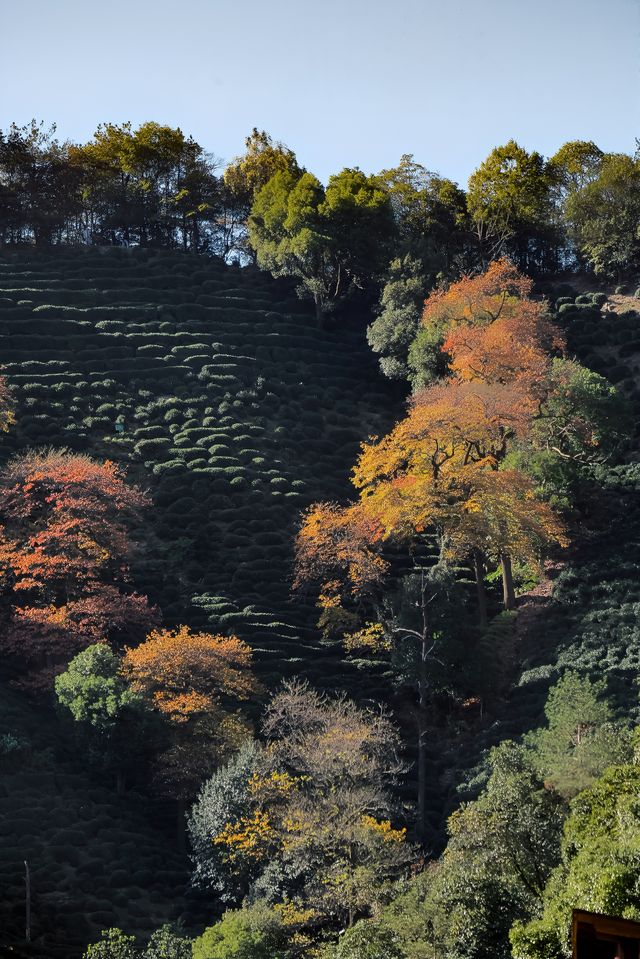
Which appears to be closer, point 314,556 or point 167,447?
point 314,556

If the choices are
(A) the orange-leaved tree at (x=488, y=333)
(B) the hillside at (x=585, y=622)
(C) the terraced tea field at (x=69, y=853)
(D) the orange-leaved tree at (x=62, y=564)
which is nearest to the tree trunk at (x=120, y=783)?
(C) the terraced tea field at (x=69, y=853)

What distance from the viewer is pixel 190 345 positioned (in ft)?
238

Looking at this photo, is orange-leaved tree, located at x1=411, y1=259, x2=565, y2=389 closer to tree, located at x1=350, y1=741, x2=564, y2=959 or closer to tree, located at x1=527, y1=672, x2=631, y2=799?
tree, located at x1=527, y1=672, x2=631, y2=799

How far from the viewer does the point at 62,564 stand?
51.1 m

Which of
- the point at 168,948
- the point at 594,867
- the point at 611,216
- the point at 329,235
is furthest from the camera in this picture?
the point at 329,235

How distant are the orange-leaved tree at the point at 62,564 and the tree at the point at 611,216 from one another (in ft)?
108

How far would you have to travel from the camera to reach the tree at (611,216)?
7481 cm

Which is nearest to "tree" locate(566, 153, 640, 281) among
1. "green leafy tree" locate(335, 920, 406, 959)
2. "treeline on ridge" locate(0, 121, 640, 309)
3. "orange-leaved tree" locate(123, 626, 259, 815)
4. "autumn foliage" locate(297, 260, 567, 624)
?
"treeline on ridge" locate(0, 121, 640, 309)

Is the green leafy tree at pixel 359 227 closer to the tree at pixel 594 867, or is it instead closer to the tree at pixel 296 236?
the tree at pixel 296 236

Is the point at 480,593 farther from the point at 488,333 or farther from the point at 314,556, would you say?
the point at 488,333

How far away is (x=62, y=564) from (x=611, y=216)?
38.4 meters

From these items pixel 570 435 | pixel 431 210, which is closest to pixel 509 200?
pixel 431 210

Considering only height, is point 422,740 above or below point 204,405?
below

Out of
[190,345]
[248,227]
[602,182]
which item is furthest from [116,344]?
[602,182]
